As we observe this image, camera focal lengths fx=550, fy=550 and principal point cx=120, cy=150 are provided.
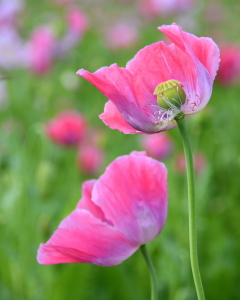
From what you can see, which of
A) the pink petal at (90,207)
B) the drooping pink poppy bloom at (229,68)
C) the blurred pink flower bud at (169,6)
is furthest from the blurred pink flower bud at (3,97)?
the pink petal at (90,207)

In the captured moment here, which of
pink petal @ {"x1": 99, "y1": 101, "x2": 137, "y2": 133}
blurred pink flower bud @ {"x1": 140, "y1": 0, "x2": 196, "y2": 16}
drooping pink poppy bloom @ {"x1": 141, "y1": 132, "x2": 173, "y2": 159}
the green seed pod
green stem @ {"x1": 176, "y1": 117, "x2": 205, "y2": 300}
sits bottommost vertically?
blurred pink flower bud @ {"x1": 140, "y1": 0, "x2": 196, "y2": 16}

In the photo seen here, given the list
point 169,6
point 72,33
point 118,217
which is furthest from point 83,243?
point 169,6

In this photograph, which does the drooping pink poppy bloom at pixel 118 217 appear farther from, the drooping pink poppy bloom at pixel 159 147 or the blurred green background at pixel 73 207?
the drooping pink poppy bloom at pixel 159 147

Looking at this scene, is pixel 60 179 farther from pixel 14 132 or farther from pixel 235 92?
pixel 235 92

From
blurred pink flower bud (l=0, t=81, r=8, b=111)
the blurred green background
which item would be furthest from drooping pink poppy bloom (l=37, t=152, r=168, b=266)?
blurred pink flower bud (l=0, t=81, r=8, b=111)

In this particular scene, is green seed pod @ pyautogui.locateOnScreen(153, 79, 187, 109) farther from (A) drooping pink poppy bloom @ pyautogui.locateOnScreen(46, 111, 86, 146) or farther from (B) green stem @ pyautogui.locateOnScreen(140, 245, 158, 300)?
(A) drooping pink poppy bloom @ pyautogui.locateOnScreen(46, 111, 86, 146)

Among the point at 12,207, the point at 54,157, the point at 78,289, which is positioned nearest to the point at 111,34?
the point at 54,157
